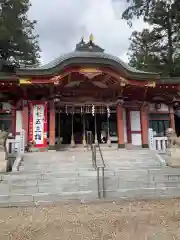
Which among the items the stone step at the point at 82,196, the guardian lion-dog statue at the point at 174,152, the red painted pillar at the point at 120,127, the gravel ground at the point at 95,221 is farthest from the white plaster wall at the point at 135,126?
the gravel ground at the point at 95,221

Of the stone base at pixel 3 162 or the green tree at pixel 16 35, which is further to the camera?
the green tree at pixel 16 35

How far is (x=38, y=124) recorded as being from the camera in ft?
40.9

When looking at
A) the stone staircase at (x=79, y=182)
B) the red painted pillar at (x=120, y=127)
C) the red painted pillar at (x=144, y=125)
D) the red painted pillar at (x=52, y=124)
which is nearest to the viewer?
the stone staircase at (x=79, y=182)

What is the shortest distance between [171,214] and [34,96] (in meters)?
9.46

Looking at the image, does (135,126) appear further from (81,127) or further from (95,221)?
(95,221)

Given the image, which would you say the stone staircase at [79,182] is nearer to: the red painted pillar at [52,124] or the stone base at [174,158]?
the stone base at [174,158]

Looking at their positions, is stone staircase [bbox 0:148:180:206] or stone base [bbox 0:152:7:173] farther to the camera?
stone base [bbox 0:152:7:173]

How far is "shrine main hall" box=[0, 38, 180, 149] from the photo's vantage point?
11.9 metres

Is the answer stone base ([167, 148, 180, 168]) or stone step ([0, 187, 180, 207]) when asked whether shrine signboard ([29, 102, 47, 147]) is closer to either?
stone step ([0, 187, 180, 207])

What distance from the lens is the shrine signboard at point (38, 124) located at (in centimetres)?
1234

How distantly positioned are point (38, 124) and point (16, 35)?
14924 millimetres

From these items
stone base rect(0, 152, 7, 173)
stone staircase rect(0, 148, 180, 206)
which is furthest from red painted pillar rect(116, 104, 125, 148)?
stone base rect(0, 152, 7, 173)

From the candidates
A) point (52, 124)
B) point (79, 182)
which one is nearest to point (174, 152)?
point (79, 182)

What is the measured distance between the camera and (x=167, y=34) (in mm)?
24094
